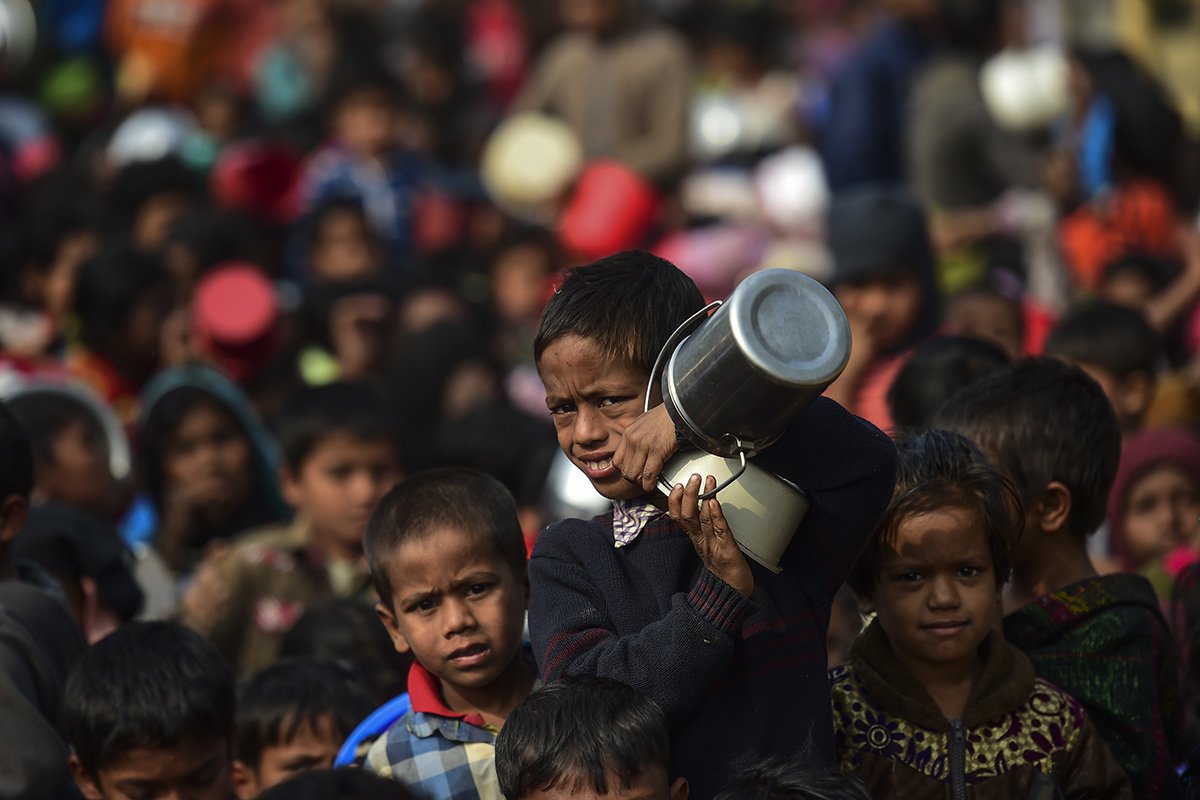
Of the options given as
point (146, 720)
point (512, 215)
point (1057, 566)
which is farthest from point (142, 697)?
point (512, 215)

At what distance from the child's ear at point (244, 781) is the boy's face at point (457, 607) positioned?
821 mm

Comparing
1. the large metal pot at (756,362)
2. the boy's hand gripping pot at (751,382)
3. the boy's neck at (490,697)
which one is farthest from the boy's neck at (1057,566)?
the large metal pot at (756,362)

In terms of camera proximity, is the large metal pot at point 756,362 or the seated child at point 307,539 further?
the seated child at point 307,539

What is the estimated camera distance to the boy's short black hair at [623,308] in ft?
10.4

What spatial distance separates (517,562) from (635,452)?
3.04 ft

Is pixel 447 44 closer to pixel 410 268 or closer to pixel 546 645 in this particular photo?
pixel 410 268

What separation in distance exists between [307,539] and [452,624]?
7.87ft

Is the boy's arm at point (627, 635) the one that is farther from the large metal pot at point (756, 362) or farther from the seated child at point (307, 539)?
the seated child at point (307, 539)

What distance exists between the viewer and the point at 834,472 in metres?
3.16

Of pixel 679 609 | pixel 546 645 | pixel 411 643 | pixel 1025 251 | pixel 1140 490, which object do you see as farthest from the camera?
pixel 1025 251

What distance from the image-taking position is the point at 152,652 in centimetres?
409

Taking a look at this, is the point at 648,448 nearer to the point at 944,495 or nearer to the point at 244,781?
the point at 944,495

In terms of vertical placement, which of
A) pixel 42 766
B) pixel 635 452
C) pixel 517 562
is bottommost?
pixel 42 766

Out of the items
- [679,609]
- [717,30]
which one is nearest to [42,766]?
[679,609]
